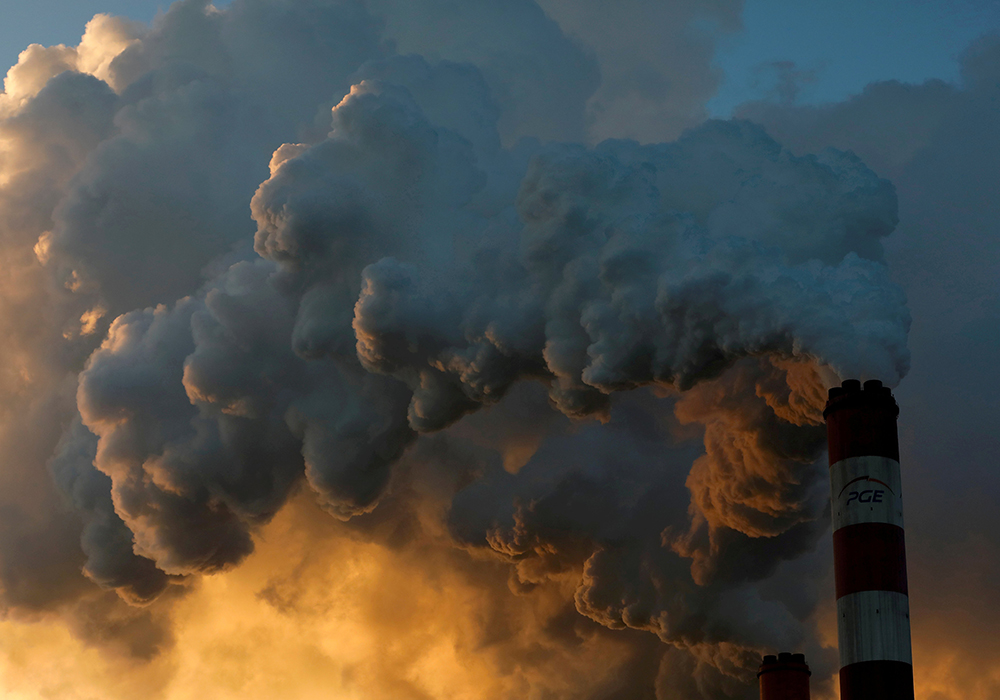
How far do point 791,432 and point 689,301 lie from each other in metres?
10.4

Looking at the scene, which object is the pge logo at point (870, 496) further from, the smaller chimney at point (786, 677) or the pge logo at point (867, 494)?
the smaller chimney at point (786, 677)

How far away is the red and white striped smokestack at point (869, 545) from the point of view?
38625 mm

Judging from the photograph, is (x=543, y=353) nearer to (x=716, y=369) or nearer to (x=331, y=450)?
(x=716, y=369)

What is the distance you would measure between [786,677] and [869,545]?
34.5m

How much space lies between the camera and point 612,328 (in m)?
49.0

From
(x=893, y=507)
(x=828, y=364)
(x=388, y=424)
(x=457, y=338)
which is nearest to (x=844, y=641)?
(x=893, y=507)

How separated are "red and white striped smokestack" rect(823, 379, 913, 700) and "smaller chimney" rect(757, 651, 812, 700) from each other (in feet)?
108

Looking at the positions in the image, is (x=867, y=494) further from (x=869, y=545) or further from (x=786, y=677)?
(x=786, y=677)

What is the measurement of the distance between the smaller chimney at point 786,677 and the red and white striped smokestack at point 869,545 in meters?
32.9

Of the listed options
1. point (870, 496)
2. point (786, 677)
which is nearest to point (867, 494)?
point (870, 496)

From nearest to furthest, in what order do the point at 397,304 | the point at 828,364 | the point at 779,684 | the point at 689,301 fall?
the point at 828,364, the point at 689,301, the point at 397,304, the point at 779,684

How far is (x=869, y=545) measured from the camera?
3959cm

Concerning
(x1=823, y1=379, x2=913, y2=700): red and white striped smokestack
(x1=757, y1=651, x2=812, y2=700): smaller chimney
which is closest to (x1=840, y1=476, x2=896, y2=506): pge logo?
(x1=823, y1=379, x2=913, y2=700): red and white striped smokestack

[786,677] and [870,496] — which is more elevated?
[786,677]
